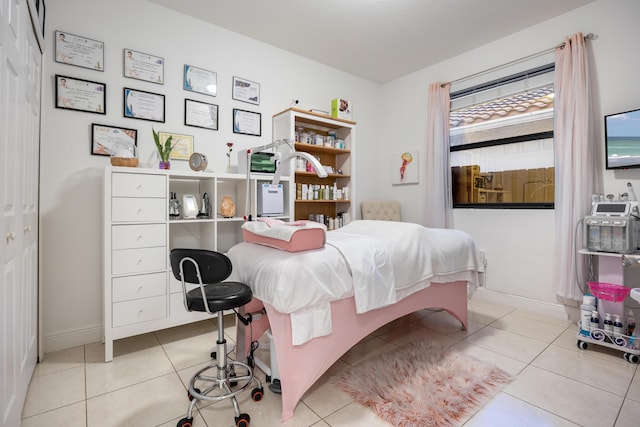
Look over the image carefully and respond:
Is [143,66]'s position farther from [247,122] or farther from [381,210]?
[381,210]

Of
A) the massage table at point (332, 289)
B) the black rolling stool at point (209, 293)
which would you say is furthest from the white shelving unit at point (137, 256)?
the black rolling stool at point (209, 293)

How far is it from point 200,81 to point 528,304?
391cm

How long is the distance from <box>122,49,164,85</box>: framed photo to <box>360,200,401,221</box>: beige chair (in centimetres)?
267

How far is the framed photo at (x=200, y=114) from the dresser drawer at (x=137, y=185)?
0.87 metres

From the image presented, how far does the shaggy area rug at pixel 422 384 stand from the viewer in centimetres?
154

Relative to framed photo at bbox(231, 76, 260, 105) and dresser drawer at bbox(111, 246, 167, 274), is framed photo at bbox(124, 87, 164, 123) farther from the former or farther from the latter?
dresser drawer at bbox(111, 246, 167, 274)

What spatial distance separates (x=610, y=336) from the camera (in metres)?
2.19

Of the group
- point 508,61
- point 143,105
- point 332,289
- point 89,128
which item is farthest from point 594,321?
point 89,128

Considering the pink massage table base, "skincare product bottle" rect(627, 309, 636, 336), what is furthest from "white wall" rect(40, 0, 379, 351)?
"skincare product bottle" rect(627, 309, 636, 336)

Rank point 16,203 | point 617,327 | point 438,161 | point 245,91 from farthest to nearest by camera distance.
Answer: point 438,161 < point 245,91 < point 617,327 < point 16,203

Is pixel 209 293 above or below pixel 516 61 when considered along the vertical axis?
below

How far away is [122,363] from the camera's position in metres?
2.10

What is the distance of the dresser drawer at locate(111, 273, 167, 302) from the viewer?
2.14 meters

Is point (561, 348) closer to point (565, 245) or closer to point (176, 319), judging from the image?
point (565, 245)
